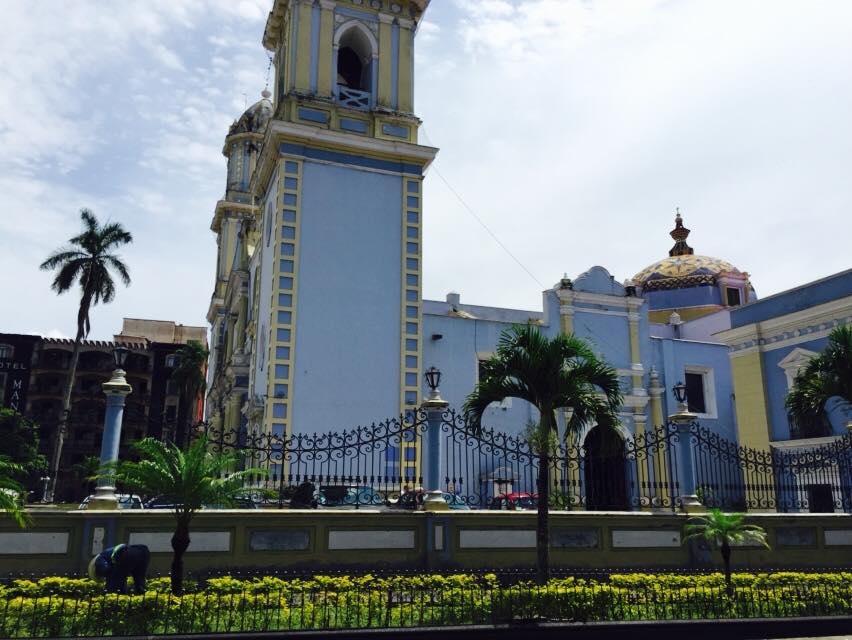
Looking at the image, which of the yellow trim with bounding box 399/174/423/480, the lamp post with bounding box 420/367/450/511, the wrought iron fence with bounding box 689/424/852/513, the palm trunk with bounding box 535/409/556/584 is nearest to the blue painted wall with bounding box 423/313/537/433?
A: the yellow trim with bounding box 399/174/423/480

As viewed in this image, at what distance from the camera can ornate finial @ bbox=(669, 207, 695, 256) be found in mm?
50562

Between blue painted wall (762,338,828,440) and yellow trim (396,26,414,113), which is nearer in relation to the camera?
blue painted wall (762,338,828,440)

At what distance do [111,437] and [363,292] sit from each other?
37.0 feet

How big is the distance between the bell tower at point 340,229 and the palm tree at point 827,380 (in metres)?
10.3

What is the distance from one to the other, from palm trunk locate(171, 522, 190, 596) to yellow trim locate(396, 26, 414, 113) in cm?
1772

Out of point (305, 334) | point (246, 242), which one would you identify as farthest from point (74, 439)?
point (305, 334)

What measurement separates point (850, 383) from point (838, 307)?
24.8 feet

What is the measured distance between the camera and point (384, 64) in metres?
25.6

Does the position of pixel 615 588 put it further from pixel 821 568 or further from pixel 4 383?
pixel 4 383

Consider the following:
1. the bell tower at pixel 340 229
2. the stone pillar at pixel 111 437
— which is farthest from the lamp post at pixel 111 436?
the bell tower at pixel 340 229

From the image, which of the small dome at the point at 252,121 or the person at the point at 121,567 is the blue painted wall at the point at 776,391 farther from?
the small dome at the point at 252,121

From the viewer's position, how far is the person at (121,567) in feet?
32.3

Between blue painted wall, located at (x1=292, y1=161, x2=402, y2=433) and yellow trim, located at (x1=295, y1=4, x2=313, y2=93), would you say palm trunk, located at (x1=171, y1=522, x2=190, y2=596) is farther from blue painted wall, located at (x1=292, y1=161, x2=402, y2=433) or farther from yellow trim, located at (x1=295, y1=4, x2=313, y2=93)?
yellow trim, located at (x1=295, y1=4, x2=313, y2=93)

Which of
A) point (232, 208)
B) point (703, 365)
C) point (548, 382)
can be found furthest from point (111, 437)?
point (232, 208)
